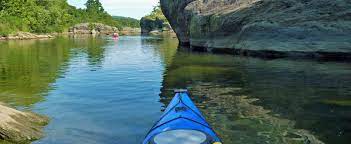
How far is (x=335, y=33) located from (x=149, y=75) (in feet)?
42.3

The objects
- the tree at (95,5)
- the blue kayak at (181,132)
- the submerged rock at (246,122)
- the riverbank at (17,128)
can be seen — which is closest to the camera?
the blue kayak at (181,132)

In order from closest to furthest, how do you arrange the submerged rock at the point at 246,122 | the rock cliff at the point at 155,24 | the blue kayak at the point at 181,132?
the blue kayak at the point at 181,132 → the submerged rock at the point at 246,122 → the rock cliff at the point at 155,24

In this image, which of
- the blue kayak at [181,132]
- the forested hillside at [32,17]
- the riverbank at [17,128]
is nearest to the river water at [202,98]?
the riverbank at [17,128]

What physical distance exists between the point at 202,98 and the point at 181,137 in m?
7.24

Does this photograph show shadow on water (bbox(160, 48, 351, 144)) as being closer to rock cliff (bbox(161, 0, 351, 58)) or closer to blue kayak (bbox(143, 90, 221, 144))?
blue kayak (bbox(143, 90, 221, 144))

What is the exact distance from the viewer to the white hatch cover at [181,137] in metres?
8.34

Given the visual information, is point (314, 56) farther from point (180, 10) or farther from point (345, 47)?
point (180, 10)

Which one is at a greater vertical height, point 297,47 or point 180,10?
point 180,10

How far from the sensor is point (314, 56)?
28125 mm

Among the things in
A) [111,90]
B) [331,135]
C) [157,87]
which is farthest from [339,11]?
[331,135]

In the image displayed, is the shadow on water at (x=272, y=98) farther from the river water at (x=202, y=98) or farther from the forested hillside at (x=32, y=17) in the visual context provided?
the forested hillside at (x=32, y=17)

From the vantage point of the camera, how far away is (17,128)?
32.3ft

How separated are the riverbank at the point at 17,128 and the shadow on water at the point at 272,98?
4786mm

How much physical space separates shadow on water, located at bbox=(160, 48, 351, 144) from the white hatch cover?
1659 mm
